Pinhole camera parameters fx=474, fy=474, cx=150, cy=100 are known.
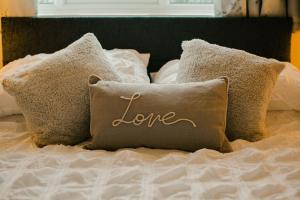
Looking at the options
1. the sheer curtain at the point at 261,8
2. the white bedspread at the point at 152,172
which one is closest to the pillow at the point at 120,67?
the white bedspread at the point at 152,172

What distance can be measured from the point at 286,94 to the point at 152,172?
869 millimetres

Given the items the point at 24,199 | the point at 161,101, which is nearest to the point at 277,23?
the point at 161,101

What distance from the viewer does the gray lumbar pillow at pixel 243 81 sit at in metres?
1.98

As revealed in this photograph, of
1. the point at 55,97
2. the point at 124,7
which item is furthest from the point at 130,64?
the point at 124,7

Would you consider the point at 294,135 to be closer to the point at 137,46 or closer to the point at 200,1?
the point at 137,46

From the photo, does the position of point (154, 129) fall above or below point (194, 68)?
below

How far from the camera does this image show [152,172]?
1.65 metres

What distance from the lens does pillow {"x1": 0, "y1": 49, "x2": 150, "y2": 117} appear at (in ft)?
7.04

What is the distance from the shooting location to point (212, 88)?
1.89 metres

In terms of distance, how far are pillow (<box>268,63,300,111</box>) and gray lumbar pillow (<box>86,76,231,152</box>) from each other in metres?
0.41

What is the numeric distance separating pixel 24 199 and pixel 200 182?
0.57 m

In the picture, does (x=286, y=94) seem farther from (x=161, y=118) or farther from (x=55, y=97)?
Result: (x=55, y=97)

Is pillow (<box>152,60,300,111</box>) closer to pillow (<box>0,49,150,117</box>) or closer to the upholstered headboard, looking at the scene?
pillow (<box>0,49,150,117</box>)

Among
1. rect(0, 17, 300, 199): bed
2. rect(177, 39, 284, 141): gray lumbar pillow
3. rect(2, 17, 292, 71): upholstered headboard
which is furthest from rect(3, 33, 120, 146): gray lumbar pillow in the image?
rect(2, 17, 292, 71): upholstered headboard
